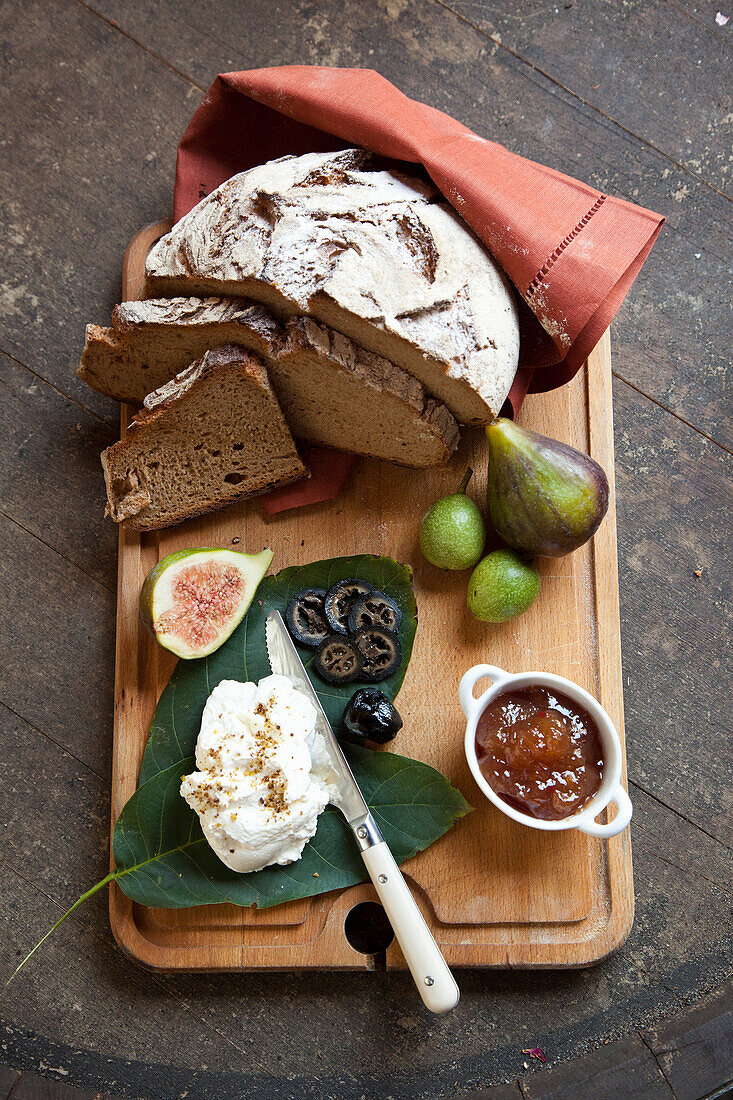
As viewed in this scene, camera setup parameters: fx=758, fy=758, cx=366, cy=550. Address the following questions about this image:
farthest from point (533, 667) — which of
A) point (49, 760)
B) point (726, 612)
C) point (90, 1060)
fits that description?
point (90, 1060)

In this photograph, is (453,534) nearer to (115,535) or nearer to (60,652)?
(115,535)

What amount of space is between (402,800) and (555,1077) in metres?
1.10

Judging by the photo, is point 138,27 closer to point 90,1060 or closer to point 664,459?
point 664,459

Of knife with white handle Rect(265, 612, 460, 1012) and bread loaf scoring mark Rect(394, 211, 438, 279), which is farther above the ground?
bread loaf scoring mark Rect(394, 211, 438, 279)

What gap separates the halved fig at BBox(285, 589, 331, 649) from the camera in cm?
240

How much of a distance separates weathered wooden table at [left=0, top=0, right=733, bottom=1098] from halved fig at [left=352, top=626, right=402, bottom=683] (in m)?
0.88

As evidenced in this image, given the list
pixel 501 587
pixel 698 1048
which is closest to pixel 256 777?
pixel 501 587

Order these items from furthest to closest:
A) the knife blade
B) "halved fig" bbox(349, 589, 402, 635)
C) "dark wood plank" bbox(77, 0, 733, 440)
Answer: "dark wood plank" bbox(77, 0, 733, 440) → "halved fig" bbox(349, 589, 402, 635) → the knife blade

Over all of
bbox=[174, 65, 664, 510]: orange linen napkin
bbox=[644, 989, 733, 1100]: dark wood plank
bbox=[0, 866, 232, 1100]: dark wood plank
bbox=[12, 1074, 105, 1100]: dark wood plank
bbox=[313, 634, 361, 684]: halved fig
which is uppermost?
bbox=[174, 65, 664, 510]: orange linen napkin

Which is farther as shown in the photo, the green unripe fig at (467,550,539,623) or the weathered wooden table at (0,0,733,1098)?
the weathered wooden table at (0,0,733,1098)

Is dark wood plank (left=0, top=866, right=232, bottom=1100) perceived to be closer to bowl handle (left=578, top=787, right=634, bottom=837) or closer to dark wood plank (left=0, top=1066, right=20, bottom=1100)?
dark wood plank (left=0, top=1066, right=20, bottom=1100)

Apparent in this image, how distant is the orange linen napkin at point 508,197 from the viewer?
7.00 ft

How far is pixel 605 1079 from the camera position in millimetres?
2471

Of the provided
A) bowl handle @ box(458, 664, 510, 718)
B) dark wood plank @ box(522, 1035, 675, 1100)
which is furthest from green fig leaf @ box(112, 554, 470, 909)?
dark wood plank @ box(522, 1035, 675, 1100)
